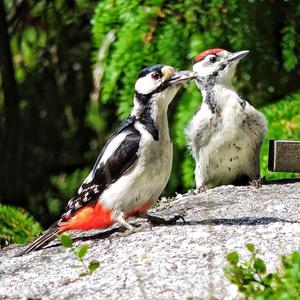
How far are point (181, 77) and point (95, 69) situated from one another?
173 centimetres

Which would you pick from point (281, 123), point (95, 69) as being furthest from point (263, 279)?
point (95, 69)

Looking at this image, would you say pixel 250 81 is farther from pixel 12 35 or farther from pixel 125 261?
pixel 125 261

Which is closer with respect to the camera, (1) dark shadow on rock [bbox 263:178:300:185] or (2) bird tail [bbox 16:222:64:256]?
(2) bird tail [bbox 16:222:64:256]

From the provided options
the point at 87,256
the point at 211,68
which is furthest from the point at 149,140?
the point at 211,68

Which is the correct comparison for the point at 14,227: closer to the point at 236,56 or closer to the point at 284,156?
the point at 284,156

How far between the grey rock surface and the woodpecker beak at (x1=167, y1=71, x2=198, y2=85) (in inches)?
25.9

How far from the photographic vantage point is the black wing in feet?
18.2

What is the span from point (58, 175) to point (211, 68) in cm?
261

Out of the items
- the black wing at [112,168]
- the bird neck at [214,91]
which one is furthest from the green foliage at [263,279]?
the bird neck at [214,91]

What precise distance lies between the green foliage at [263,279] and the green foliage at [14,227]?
2.24 metres

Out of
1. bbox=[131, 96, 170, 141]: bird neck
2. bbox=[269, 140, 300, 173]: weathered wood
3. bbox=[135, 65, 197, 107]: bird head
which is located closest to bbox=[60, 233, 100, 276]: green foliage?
bbox=[131, 96, 170, 141]: bird neck

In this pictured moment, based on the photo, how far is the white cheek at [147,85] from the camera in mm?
5684

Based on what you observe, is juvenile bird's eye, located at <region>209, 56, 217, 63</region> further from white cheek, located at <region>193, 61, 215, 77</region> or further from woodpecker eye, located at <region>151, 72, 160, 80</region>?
woodpecker eye, located at <region>151, 72, 160, 80</region>

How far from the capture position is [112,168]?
5590mm
